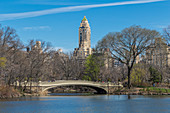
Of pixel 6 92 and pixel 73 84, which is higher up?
pixel 73 84

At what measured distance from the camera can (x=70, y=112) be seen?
3666cm

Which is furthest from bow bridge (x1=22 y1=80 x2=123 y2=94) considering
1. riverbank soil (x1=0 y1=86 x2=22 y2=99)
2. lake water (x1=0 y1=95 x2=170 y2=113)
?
lake water (x1=0 y1=95 x2=170 y2=113)

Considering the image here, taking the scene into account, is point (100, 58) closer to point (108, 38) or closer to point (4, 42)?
point (108, 38)

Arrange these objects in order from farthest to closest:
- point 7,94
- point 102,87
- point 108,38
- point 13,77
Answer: point 102,87 → point 108,38 → point 13,77 → point 7,94

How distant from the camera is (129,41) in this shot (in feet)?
225

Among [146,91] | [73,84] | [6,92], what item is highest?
[73,84]

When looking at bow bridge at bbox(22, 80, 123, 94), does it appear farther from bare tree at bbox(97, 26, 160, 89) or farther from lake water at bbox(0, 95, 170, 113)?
lake water at bbox(0, 95, 170, 113)

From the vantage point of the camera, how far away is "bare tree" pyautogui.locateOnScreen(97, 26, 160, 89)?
6725cm

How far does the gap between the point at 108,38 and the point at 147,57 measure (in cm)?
947

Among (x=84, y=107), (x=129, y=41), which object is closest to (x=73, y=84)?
(x=129, y=41)

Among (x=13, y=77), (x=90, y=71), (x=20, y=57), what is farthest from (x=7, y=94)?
(x=90, y=71)

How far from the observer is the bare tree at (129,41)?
67250 mm

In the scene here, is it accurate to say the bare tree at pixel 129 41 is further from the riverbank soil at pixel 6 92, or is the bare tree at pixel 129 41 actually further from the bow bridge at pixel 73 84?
the riverbank soil at pixel 6 92

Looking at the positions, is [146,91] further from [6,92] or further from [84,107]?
[84,107]
